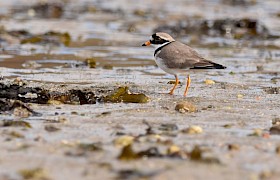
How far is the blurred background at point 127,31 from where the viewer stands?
11047 mm

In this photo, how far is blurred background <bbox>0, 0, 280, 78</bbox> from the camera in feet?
36.2

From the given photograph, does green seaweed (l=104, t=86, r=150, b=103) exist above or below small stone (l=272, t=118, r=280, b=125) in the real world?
above

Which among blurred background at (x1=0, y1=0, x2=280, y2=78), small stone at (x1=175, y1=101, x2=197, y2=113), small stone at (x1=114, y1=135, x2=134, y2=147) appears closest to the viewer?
small stone at (x1=114, y1=135, x2=134, y2=147)

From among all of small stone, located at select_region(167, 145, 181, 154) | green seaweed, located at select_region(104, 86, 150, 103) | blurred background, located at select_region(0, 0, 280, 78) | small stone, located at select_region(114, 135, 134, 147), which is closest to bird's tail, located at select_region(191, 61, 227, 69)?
green seaweed, located at select_region(104, 86, 150, 103)

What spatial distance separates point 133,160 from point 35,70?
5031 mm

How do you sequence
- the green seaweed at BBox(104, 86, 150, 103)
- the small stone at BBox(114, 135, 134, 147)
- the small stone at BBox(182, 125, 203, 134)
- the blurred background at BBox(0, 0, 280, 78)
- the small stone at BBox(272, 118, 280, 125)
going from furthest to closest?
1. the blurred background at BBox(0, 0, 280, 78)
2. the green seaweed at BBox(104, 86, 150, 103)
3. the small stone at BBox(272, 118, 280, 125)
4. the small stone at BBox(182, 125, 203, 134)
5. the small stone at BBox(114, 135, 134, 147)

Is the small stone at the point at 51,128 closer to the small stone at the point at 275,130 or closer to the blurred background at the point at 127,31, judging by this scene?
the small stone at the point at 275,130

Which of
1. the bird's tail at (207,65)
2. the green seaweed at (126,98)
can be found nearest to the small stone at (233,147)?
the green seaweed at (126,98)

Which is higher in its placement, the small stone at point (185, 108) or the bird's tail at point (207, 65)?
the bird's tail at point (207, 65)

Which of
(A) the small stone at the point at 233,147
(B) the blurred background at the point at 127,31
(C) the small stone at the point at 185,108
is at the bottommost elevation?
(A) the small stone at the point at 233,147

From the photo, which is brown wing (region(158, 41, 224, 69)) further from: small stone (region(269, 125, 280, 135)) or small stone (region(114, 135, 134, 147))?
small stone (region(114, 135, 134, 147))

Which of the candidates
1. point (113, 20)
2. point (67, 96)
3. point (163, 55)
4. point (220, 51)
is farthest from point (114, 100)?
point (113, 20)

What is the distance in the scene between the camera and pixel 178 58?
803 centimetres

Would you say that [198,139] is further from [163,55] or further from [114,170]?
[163,55]
